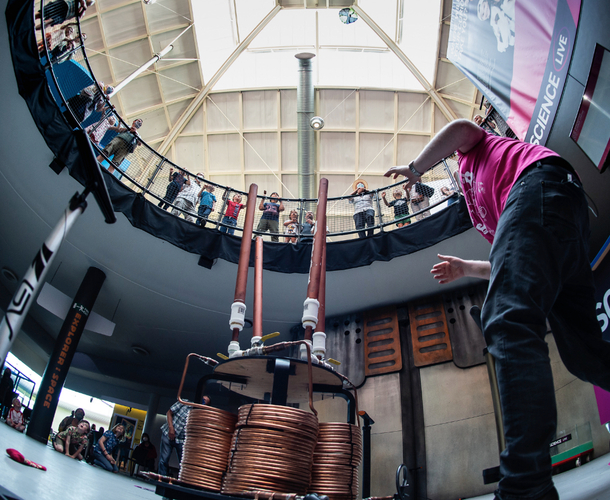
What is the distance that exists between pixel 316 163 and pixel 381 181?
283 cm

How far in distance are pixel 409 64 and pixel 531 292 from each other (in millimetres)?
15945

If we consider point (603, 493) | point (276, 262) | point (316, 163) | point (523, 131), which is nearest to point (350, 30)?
point (316, 163)

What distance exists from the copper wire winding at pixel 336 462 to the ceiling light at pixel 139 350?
11.8m

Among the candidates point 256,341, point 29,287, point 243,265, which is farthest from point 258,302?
point 29,287

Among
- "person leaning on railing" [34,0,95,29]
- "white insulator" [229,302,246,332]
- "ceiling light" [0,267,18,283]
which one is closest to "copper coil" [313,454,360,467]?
"white insulator" [229,302,246,332]

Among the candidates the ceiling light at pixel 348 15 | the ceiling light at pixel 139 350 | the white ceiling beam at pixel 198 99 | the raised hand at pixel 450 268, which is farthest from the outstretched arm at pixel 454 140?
the white ceiling beam at pixel 198 99

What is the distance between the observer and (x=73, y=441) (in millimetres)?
7566

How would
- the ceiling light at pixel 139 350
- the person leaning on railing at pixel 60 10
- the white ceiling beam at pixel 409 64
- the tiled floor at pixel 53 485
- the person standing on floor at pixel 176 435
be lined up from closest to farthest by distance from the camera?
1. the tiled floor at pixel 53 485
2. the person standing on floor at pixel 176 435
3. the person leaning on railing at pixel 60 10
4. the ceiling light at pixel 139 350
5. the white ceiling beam at pixel 409 64

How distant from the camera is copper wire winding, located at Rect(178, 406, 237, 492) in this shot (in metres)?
2.38

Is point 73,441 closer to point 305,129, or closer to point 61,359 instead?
point 61,359

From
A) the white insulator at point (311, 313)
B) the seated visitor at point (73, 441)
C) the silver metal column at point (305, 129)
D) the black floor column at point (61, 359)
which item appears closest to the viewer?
the white insulator at point (311, 313)

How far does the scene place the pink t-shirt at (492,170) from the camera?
5.70ft

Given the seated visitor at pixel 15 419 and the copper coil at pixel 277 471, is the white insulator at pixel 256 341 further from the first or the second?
the seated visitor at pixel 15 419

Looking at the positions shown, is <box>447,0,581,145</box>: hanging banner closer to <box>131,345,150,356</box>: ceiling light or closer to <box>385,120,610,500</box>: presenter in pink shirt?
<box>385,120,610,500</box>: presenter in pink shirt
